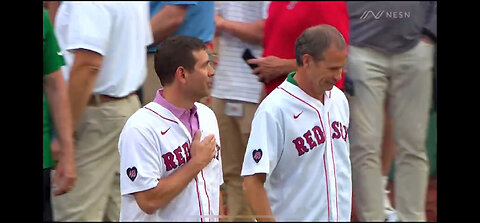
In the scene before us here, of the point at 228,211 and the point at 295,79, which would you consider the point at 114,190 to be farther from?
the point at 295,79

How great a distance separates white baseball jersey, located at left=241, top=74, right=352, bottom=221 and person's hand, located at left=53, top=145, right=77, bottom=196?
2.04 ft

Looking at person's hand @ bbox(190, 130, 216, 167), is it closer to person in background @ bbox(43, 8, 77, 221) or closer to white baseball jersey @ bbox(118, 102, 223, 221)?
white baseball jersey @ bbox(118, 102, 223, 221)

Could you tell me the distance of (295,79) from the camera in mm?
3215

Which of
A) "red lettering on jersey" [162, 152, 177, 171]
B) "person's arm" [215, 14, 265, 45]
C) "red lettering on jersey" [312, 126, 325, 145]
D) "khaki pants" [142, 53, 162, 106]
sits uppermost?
"person's arm" [215, 14, 265, 45]

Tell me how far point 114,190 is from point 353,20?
0.88 metres

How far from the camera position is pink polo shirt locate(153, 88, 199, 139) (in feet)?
10.3

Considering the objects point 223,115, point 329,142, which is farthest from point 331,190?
point 223,115

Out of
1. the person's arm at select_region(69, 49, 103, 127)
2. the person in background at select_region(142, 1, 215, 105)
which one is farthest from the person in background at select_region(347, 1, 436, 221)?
the person's arm at select_region(69, 49, 103, 127)

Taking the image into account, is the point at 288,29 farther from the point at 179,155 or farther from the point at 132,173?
the point at 132,173

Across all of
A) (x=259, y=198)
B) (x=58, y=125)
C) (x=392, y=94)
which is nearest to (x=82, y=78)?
(x=58, y=125)

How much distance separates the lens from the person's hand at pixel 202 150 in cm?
314

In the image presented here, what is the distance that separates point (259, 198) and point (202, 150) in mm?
210

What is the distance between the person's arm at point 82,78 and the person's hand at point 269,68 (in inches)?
19.5

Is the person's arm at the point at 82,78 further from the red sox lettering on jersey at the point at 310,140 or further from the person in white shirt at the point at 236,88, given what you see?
the red sox lettering on jersey at the point at 310,140
